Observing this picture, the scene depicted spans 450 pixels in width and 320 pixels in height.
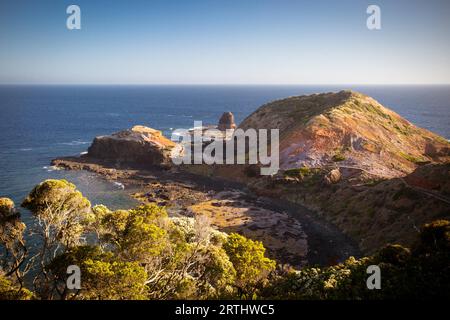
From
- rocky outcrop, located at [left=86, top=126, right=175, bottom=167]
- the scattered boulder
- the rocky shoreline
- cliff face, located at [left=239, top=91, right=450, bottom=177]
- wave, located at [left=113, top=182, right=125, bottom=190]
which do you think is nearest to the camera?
the rocky shoreline

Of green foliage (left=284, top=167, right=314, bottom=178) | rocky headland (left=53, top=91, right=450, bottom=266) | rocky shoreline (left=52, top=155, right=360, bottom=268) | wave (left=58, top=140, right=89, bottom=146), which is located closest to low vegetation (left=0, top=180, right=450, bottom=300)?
rocky shoreline (left=52, top=155, right=360, bottom=268)

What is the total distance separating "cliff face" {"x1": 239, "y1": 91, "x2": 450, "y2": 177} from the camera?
73.6 m

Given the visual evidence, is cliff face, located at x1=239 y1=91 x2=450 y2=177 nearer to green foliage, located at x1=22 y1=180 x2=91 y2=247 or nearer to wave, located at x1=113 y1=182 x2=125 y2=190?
wave, located at x1=113 y1=182 x2=125 y2=190

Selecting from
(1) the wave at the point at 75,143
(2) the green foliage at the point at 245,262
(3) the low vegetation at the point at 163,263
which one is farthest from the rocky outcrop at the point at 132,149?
(3) the low vegetation at the point at 163,263

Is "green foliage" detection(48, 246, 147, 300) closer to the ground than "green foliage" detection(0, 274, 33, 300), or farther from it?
farther from it

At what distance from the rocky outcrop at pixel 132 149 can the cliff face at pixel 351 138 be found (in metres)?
30.9

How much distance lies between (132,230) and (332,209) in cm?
4686

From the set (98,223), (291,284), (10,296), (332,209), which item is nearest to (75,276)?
(10,296)

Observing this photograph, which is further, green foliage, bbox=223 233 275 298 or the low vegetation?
green foliage, bbox=223 233 275 298

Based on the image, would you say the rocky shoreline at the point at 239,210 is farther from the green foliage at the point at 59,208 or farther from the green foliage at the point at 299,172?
the green foliage at the point at 59,208

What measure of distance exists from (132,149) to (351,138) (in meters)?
57.2

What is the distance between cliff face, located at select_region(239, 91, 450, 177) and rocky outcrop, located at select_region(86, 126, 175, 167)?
101 feet

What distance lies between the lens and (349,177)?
217 feet

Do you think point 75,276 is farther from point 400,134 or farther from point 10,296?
point 400,134
